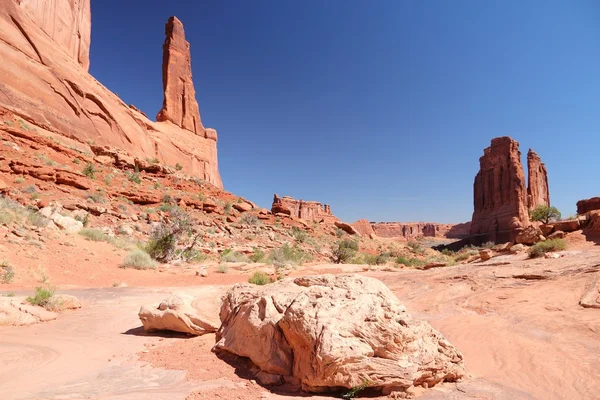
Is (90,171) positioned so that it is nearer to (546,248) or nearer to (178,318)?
(178,318)

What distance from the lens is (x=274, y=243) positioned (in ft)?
76.2

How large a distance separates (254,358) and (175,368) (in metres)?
0.95

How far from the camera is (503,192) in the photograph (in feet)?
181

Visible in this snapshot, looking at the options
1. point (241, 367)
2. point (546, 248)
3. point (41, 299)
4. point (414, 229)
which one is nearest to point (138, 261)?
point (41, 299)

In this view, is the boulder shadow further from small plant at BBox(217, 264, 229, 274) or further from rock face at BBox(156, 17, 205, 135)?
rock face at BBox(156, 17, 205, 135)

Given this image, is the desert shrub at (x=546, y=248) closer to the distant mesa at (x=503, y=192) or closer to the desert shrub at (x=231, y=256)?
the desert shrub at (x=231, y=256)

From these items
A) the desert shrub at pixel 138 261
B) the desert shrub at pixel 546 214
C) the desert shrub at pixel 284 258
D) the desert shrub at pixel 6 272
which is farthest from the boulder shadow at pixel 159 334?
the desert shrub at pixel 546 214

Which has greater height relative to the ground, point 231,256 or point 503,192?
point 503,192

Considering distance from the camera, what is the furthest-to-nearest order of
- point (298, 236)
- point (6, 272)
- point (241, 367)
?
1. point (298, 236)
2. point (6, 272)
3. point (241, 367)

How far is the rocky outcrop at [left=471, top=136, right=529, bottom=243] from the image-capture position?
170 feet

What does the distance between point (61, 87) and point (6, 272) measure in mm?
22416

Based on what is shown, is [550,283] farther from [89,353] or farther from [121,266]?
[121,266]

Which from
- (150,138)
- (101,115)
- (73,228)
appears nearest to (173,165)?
(150,138)

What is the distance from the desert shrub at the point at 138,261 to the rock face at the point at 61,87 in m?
16.7
